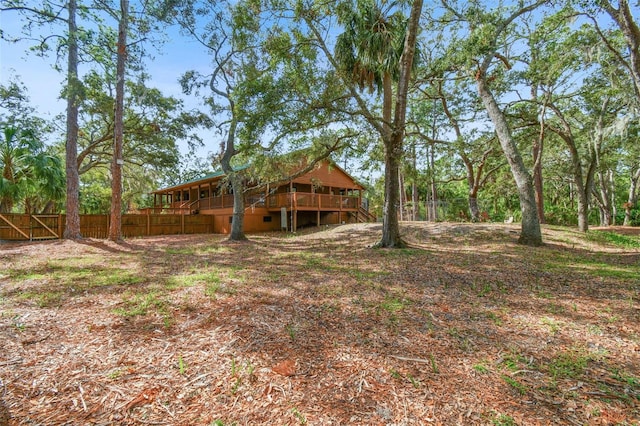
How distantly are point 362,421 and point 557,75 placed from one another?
40.6 ft

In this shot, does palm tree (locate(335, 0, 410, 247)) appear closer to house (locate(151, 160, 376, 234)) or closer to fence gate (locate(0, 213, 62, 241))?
house (locate(151, 160, 376, 234))

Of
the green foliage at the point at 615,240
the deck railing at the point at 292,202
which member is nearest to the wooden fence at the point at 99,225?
the deck railing at the point at 292,202

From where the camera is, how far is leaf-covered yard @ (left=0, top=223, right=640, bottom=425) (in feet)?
6.15

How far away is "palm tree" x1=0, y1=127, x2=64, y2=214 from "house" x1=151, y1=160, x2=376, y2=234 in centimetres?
709

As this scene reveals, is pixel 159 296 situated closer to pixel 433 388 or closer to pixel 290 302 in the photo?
pixel 290 302

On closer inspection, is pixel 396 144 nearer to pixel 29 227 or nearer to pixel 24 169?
pixel 24 169

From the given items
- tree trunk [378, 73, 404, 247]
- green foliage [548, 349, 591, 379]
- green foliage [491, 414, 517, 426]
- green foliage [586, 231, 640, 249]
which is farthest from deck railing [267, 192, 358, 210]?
green foliage [491, 414, 517, 426]

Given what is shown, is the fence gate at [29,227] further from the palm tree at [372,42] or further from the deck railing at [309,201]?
the palm tree at [372,42]

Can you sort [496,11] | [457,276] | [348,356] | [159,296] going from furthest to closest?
[496,11] → [457,276] → [159,296] → [348,356]

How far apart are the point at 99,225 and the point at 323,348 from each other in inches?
670

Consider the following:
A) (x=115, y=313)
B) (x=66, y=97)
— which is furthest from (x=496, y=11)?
(x=66, y=97)

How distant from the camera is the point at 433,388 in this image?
2.07 meters

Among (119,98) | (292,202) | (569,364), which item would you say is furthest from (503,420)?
(292,202)

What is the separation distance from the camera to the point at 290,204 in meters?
17.5
